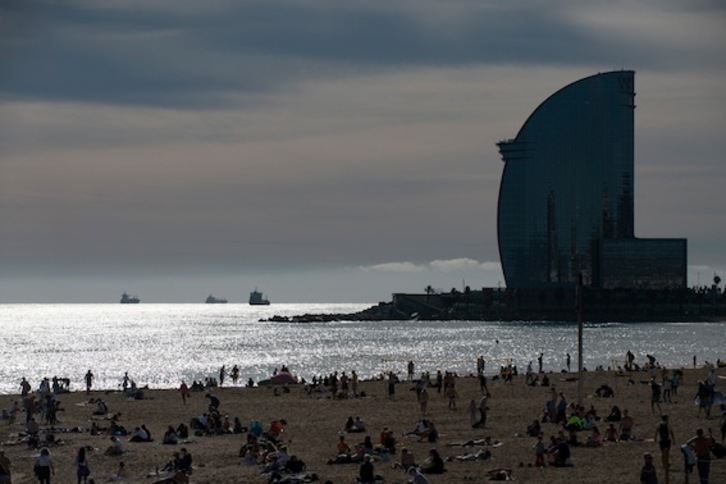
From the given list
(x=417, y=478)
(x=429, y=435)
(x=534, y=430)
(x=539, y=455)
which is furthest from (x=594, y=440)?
(x=417, y=478)

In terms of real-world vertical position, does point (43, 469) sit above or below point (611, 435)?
below

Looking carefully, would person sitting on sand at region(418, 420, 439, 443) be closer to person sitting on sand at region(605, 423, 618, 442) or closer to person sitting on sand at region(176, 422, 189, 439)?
person sitting on sand at region(605, 423, 618, 442)

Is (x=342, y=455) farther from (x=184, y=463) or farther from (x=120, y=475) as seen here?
(x=120, y=475)

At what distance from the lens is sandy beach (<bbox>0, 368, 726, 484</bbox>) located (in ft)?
95.5

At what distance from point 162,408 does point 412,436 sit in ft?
58.4

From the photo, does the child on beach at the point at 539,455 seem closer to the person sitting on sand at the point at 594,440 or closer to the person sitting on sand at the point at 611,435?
the person sitting on sand at the point at 594,440

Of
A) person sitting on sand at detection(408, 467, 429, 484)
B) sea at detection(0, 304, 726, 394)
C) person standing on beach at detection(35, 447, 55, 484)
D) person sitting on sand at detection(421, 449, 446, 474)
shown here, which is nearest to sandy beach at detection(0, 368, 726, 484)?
person sitting on sand at detection(421, 449, 446, 474)

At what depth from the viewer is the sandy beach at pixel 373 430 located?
2909 cm

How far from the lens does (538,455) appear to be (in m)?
29.4

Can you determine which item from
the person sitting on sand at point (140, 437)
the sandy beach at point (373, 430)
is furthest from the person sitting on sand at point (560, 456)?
the person sitting on sand at point (140, 437)

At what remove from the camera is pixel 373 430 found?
125 feet

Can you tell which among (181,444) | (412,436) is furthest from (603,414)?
(181,444)

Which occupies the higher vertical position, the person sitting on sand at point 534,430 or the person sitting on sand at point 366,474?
the person sitting on sand at point 534,430

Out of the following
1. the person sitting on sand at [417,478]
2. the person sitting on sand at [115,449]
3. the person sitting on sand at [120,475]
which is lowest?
the person sitting on sand at [120,475]
